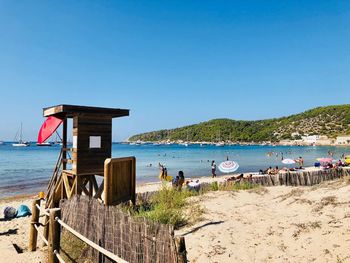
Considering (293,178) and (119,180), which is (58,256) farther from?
(293,178)

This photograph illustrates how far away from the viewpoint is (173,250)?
367 centimetres

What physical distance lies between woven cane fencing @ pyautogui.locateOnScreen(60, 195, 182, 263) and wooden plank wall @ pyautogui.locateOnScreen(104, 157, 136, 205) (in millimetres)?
1343

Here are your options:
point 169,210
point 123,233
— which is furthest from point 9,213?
point 123,233

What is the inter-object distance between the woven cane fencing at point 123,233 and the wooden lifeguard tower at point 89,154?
212 centimetres

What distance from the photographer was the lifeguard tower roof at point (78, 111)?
8.73 meters

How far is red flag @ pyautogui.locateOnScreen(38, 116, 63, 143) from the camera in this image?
9.88 meters

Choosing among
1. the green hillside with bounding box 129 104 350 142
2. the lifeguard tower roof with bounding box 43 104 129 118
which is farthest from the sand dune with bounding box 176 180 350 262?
the green hillside with bounding box 129 104 350 142

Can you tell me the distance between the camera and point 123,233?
15.0ft

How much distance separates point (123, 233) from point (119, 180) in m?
3.53

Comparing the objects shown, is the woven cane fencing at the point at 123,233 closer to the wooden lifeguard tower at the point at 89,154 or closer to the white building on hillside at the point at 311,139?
the wooden lifeguard tower at the point at 89,154

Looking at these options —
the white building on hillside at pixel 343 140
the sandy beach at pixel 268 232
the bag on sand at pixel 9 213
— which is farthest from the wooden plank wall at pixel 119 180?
the white building on hillside at pixel 343 140

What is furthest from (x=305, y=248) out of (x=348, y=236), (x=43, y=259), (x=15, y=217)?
(x=15, y=217)

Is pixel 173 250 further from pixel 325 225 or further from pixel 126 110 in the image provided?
pixel 126 110

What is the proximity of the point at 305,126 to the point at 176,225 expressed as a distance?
16986cm
